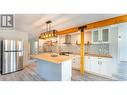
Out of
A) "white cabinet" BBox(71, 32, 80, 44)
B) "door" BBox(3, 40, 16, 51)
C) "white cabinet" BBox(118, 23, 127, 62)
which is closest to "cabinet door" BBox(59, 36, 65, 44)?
"white cabinet" BBox(71, 32, 80, 44)

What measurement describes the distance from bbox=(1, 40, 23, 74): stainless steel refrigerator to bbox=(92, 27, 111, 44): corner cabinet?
344 centimetres

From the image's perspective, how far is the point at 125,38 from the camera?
3.30 meters

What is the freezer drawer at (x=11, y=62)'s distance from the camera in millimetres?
4414

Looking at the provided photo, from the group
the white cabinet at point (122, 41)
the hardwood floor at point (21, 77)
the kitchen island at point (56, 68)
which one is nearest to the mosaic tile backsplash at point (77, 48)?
the white cabinet at point (122, 41)

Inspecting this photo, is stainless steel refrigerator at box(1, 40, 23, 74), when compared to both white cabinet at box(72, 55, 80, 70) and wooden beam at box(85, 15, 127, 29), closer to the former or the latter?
white cabinet at box(72, 55, 80, 70)

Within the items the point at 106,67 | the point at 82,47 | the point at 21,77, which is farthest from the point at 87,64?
the point at 21,77

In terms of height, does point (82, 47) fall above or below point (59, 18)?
below

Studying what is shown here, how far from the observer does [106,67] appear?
3.82 m

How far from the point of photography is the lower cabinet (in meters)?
3.77

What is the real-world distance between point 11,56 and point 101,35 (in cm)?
393

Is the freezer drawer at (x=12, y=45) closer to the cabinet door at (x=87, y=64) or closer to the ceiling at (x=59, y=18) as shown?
the ceiling at (x=59, y=18)

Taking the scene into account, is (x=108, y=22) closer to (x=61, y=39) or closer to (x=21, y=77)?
(x=61, y=39)

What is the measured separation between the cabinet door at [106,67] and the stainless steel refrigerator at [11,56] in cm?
366

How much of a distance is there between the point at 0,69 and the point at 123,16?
15.9 ft
